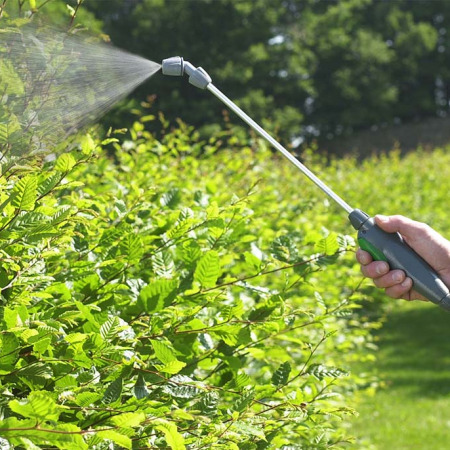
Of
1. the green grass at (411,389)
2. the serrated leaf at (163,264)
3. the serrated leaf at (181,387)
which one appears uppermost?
the serrated leaf at (163,264)

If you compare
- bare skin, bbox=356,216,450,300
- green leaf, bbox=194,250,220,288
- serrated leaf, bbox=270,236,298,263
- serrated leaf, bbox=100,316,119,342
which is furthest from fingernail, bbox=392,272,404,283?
serrated leaf, bbox=100,316,119,342

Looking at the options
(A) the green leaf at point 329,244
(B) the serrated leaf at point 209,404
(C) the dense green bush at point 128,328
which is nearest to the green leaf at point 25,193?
(C) the dense green bush at point 128,328

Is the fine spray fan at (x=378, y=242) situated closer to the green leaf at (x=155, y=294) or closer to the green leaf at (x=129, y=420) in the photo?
the green leaf at (x=155, y=294)

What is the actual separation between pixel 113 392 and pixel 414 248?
1.18 m

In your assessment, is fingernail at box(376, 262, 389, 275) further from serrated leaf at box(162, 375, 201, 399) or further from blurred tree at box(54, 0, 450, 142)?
blurred tree at box(54, 0, 450, 142)

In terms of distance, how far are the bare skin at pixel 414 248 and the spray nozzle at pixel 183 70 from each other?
644 mm

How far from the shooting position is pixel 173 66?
2.03 metres

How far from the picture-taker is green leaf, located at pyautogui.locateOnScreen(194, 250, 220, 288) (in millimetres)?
1946

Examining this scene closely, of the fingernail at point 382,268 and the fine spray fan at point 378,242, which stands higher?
the fine spray fan at point 378,242

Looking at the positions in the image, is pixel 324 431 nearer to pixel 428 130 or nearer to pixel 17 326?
pixel 17 326

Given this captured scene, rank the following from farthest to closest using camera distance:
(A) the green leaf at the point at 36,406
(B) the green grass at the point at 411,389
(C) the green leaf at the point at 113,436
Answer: (B) the green grass at the point at 411,389 → (C) the green leaf at the point at 113,436 → (A) the green leaf at the point at 36,406

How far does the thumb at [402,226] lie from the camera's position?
2.21 meters

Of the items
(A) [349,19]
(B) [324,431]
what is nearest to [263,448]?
(B) [324,431]

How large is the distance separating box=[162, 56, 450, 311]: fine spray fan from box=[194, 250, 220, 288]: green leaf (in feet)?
1.21
